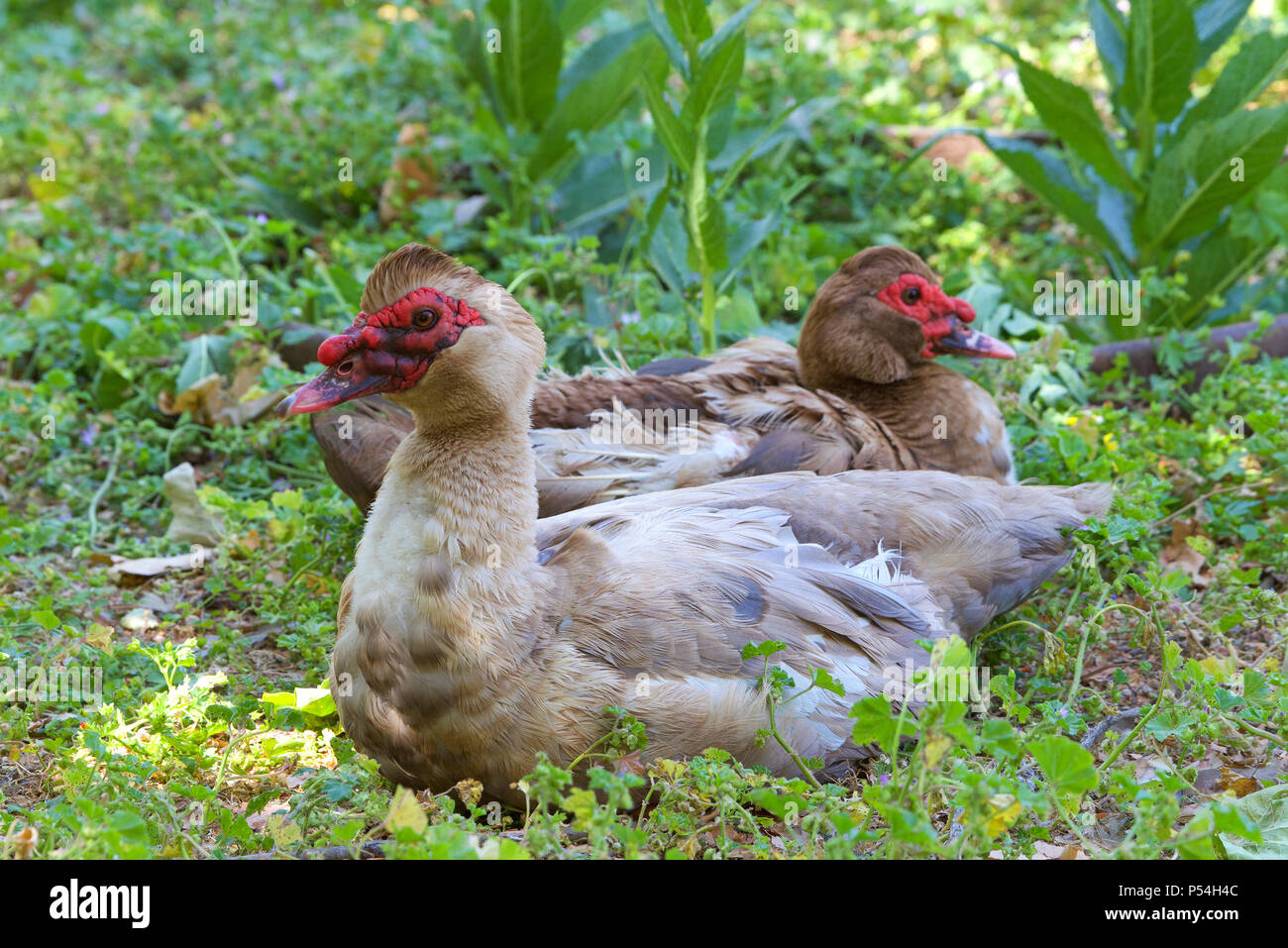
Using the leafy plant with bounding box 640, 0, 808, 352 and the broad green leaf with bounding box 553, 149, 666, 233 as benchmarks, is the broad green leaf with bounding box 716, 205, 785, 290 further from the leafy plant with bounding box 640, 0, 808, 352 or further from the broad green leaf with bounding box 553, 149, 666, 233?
the broad green leaf with bounding box 553, 149, 666, 233

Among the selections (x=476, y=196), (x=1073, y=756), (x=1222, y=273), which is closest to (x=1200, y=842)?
(x=1073, y=756)

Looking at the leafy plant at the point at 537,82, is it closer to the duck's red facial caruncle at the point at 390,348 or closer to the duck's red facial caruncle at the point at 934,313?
the duck's red facial caruncle at the point at 934,313

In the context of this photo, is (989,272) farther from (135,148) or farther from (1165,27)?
(135,148)

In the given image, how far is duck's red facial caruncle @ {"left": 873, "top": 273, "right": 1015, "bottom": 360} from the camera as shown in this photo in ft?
13.7

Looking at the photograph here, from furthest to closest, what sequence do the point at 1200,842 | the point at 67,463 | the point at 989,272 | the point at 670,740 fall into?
the point at 989,272, the point at 67,463, the point at 670,740, the point at 1200,842

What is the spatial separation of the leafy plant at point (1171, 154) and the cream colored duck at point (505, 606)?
252cm

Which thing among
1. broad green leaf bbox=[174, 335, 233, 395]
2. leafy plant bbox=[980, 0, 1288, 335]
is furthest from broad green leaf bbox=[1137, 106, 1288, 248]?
broad green leaf bbox=[174, 335, 233, 395]

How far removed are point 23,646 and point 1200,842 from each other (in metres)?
2.89

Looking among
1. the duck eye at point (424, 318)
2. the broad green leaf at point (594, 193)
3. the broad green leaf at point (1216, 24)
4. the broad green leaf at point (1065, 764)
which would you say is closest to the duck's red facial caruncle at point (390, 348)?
the duck eye at point (424, 318)

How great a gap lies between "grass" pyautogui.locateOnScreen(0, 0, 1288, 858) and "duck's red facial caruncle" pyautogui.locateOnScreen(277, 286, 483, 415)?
0.78 metres

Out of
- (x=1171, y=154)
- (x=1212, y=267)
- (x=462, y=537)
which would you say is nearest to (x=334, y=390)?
(x=462, y=537)

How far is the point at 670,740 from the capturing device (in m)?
2.81

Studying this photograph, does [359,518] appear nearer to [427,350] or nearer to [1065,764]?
[427,350]

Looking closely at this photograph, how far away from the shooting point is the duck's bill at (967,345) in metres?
4.24
